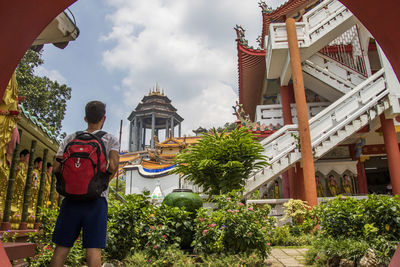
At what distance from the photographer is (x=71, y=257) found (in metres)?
3.81

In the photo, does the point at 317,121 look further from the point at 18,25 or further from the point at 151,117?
the point at 151,117

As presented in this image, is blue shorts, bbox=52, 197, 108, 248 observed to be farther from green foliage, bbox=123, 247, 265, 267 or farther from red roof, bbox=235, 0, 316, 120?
red roof, bbox=235, 0, 316, 120

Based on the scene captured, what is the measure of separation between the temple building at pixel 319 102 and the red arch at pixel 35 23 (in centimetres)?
684

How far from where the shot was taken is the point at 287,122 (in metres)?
11.1

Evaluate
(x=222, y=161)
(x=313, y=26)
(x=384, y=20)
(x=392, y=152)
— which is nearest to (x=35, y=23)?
(x=384, y=20)

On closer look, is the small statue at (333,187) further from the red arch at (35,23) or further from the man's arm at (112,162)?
the man's arm at (112,162)

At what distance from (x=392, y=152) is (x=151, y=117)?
52634mm

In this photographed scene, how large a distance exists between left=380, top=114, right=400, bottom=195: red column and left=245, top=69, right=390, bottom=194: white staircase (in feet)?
2.38

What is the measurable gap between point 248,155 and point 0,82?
20.1 ft

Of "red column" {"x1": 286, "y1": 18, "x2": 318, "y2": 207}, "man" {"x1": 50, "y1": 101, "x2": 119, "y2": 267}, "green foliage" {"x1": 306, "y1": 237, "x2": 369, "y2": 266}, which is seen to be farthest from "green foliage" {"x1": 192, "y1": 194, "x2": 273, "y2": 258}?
"red column" {"x1": 286, "y1": 18, "x2": 318, "y2": 207}

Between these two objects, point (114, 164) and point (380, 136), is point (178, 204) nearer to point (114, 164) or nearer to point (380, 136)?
point (114, 164)

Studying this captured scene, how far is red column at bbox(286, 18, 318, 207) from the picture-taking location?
8023 mm

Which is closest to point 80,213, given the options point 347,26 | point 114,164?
point 114,164

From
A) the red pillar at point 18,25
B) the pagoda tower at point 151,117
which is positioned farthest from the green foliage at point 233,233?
the pagoda tower at point 151,117
